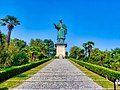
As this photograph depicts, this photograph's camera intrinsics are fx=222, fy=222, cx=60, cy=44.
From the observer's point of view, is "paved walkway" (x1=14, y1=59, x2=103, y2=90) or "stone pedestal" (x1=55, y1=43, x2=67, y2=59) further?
"stone pedestal" (x1=55, y1=43, x2=67, y2=59)

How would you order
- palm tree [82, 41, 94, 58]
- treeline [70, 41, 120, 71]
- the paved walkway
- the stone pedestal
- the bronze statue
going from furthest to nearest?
palm tree [82, 41, 94, 58] < the bronze statue < the stone pedestal < treeline [70, 41, 120, 71] < the paved walkway

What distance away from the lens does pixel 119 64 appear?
27.1 metres

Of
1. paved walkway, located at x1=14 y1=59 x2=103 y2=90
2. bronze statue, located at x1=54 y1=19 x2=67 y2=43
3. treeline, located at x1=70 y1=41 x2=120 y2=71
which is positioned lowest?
paved walkway, located at x1=14 y1=59 x2=103 y2=90

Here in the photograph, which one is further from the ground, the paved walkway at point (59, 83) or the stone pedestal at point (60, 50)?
the stone pedestal at point (60, 50)

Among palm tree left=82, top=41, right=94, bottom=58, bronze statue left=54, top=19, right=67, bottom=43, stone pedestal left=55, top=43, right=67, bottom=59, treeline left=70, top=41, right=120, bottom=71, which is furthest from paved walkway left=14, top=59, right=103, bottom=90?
palm tree left=82, top=41, right=94, bottom=58

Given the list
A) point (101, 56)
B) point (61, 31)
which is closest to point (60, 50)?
point (61, 31)

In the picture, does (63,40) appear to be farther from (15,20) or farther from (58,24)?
(15,20)

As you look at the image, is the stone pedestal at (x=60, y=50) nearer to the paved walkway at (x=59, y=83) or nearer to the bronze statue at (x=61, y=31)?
the bronze statue at (x=61, y=31)

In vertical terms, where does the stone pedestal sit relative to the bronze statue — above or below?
below

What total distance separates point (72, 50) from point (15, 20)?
3271 centimetres

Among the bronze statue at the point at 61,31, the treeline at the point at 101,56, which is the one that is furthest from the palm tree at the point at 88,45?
the bronze statue at the point at 61,31

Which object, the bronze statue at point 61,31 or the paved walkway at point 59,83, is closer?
the paved walkway at point 59,83

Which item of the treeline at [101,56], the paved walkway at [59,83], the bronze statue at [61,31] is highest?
the bronze statue at [61,31]

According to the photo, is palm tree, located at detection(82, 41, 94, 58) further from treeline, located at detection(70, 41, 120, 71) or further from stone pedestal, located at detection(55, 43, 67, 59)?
stone pedestal, located at detection(55, 43, 67, 59)
